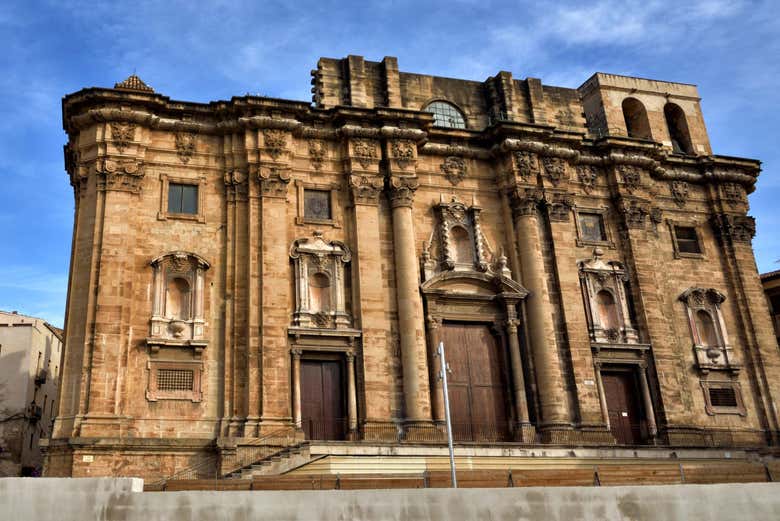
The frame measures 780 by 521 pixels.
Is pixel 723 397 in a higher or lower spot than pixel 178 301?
lower

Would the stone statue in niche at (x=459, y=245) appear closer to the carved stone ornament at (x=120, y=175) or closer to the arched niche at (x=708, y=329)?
the arched niche at (x=708, y=329)

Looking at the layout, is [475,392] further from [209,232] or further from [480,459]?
[209,232]

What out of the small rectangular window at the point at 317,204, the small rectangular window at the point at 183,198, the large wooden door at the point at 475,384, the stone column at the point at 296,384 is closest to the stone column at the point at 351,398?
the stone column at the point at 296,384

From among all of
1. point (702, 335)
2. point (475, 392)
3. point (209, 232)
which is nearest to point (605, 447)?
point (475, 392)

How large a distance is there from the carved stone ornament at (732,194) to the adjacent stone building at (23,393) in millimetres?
32316

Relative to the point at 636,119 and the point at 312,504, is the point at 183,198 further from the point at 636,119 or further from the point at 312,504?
the point at 636,119

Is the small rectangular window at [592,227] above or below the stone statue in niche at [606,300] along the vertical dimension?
above

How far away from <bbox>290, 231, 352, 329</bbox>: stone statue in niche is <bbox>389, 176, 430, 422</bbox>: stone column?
1963 mm

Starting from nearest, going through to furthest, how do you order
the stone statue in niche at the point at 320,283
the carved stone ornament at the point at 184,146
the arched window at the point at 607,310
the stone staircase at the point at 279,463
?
1. the stone staircase at the point at 279,463
2. the stone statue in niche at the point at 320,283
3. the carved stone ornament at the point at 184,146
4. the arched window at the point at 607,310

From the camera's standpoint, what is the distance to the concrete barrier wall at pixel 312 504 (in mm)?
17016

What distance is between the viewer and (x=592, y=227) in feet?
113

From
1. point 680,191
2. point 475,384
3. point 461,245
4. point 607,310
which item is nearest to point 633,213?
point 680,191

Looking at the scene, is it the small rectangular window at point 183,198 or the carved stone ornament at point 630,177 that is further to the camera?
the carved stone ornament at point 630,177

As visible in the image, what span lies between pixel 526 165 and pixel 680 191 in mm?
8531
